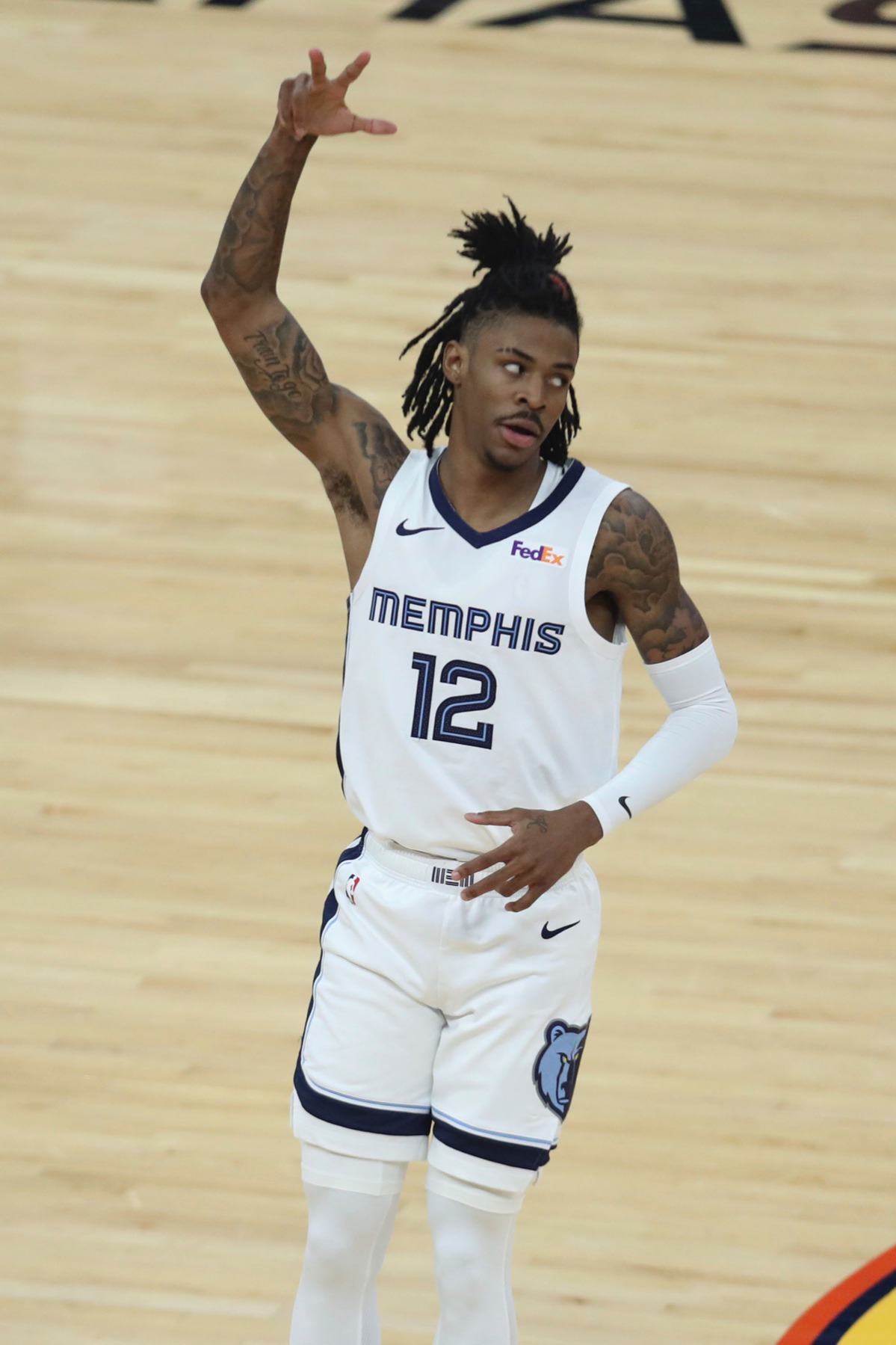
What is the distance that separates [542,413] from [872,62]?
8006 millimetres

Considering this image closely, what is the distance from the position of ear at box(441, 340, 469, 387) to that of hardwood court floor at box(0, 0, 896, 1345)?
5.69 feet

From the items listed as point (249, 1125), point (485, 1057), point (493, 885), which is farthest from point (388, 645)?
point (249, 1125)

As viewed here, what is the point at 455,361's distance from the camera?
2752 millimetres

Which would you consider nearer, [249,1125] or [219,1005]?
[249,1125]

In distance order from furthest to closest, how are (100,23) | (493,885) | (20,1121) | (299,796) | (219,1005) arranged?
(100,23) → (299,796) → (219,1005) → (20,1121) → (493,885)

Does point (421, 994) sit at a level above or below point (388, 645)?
below

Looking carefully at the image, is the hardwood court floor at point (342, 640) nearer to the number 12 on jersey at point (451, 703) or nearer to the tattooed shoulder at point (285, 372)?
the number 12 on jersey at point (451, 703)

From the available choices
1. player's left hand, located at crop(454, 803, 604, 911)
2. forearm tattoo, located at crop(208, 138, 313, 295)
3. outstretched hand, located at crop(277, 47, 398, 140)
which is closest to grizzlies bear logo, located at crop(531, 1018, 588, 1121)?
player's left hand, located at crop(454, 803, 604, 911)

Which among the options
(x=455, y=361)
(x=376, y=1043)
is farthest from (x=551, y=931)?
(x=455, y=361)

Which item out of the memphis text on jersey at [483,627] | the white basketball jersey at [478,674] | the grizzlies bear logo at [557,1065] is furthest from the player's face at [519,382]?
the grizzlies bear logo at [557,1065]

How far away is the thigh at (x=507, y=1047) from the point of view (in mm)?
2662

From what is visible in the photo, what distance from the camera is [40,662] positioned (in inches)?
226

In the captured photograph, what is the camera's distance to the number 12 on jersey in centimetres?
266

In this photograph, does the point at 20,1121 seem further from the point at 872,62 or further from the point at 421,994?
the point at 872,62
